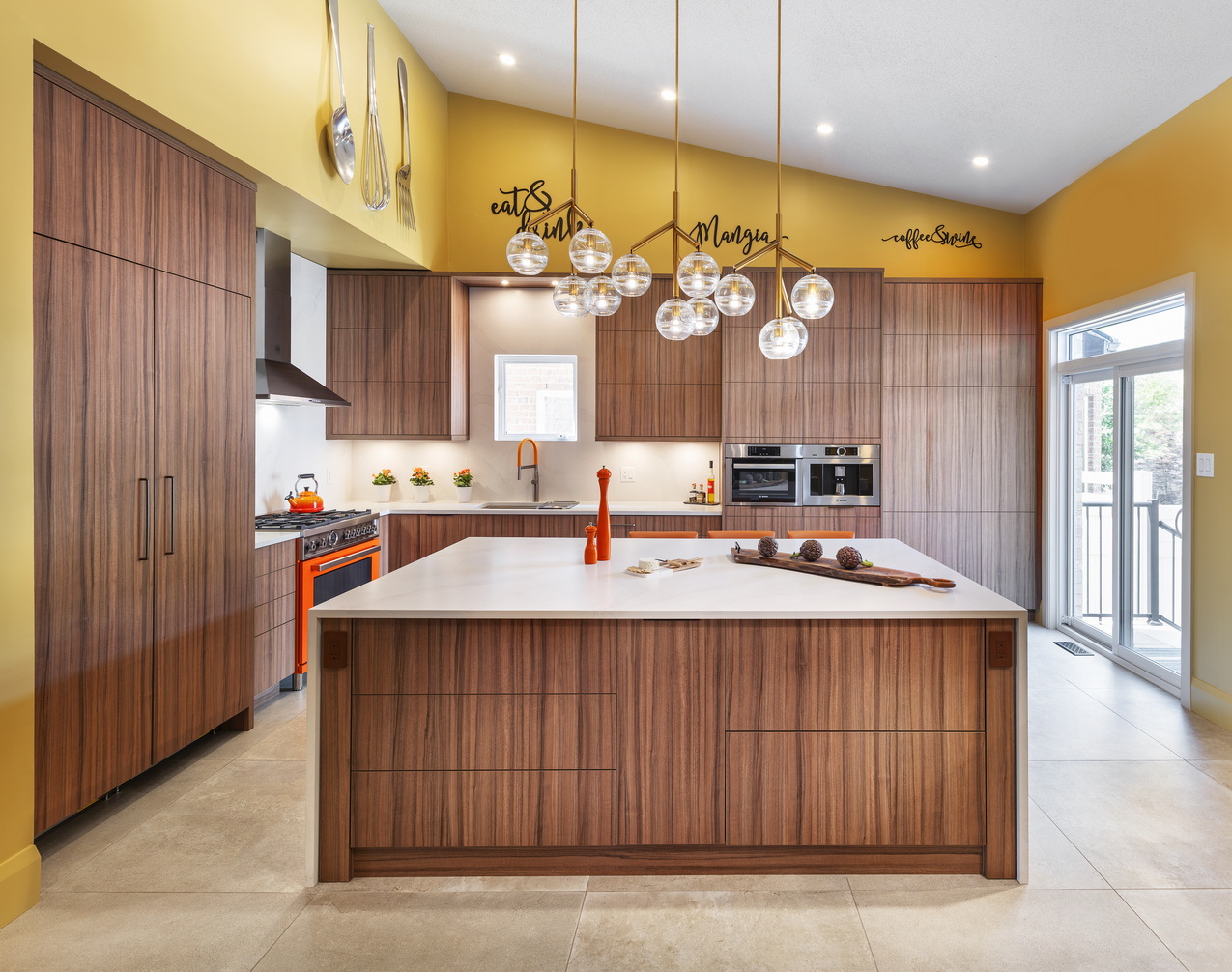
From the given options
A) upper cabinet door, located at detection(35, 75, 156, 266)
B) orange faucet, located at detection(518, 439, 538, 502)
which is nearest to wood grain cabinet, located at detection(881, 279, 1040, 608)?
orange faucet, located at detection(518, 439, 538, 502)

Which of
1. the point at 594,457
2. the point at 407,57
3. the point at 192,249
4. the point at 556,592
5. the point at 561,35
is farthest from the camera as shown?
the point at 594,457

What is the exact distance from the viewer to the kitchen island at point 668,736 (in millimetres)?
2205

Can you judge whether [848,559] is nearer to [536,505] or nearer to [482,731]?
[482,731]

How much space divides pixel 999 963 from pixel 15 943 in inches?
99.9

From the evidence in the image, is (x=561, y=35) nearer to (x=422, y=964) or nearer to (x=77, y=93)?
(x=77, y=93)

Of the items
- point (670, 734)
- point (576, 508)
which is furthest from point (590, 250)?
point (576, 508)

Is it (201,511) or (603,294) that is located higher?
(603,294)

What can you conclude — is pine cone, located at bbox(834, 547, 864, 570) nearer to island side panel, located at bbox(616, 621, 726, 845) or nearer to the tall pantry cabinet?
island side panel, located at bbox(616, 621, 726, 845)

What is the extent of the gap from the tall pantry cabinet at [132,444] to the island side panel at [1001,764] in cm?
285

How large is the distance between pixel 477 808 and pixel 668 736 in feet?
1.98

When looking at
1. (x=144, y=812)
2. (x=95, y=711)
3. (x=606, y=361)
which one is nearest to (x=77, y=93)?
(x=95, y=711)

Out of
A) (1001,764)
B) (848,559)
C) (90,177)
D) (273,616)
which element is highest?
(90,177)

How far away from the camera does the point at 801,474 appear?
203 inches

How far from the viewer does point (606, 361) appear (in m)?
5.35
